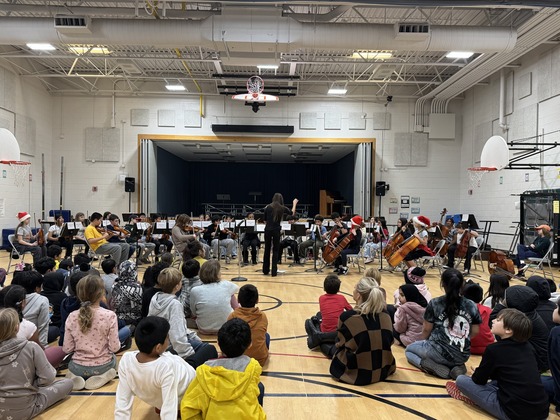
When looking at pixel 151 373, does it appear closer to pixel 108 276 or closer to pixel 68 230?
pixel 108 276

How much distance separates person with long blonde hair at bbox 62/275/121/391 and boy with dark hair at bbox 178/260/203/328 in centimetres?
Answer: 146

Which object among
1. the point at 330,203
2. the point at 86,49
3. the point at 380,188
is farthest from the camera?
the point at 330,203

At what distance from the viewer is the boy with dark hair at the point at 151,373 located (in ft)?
7.79

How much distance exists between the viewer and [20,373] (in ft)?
8.78

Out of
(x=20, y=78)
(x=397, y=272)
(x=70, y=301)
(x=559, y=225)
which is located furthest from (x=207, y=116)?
(x=70, y=301)

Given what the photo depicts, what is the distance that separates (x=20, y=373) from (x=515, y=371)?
3.18 m

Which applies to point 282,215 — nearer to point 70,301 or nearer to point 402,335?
point 402,335

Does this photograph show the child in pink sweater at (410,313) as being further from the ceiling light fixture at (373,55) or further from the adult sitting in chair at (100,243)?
the ceiling light fixture at (373,55)

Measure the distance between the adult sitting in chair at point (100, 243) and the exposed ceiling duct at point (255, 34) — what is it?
423 centimetres

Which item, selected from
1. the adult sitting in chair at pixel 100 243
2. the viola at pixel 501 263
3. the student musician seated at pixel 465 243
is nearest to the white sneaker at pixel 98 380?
the adult sitting in chair at pixel 100 243

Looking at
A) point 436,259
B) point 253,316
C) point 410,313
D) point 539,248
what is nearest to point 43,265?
point 253,316

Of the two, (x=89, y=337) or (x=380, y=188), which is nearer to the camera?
(x=89, y=337)

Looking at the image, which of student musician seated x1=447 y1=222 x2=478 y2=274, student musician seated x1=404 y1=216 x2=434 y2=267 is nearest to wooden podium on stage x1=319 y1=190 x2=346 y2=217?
student musician seated x1=447 y1=222 x2=478 y2=274

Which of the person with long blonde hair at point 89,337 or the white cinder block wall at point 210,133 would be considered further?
the white cinder block wall at point 210,133
